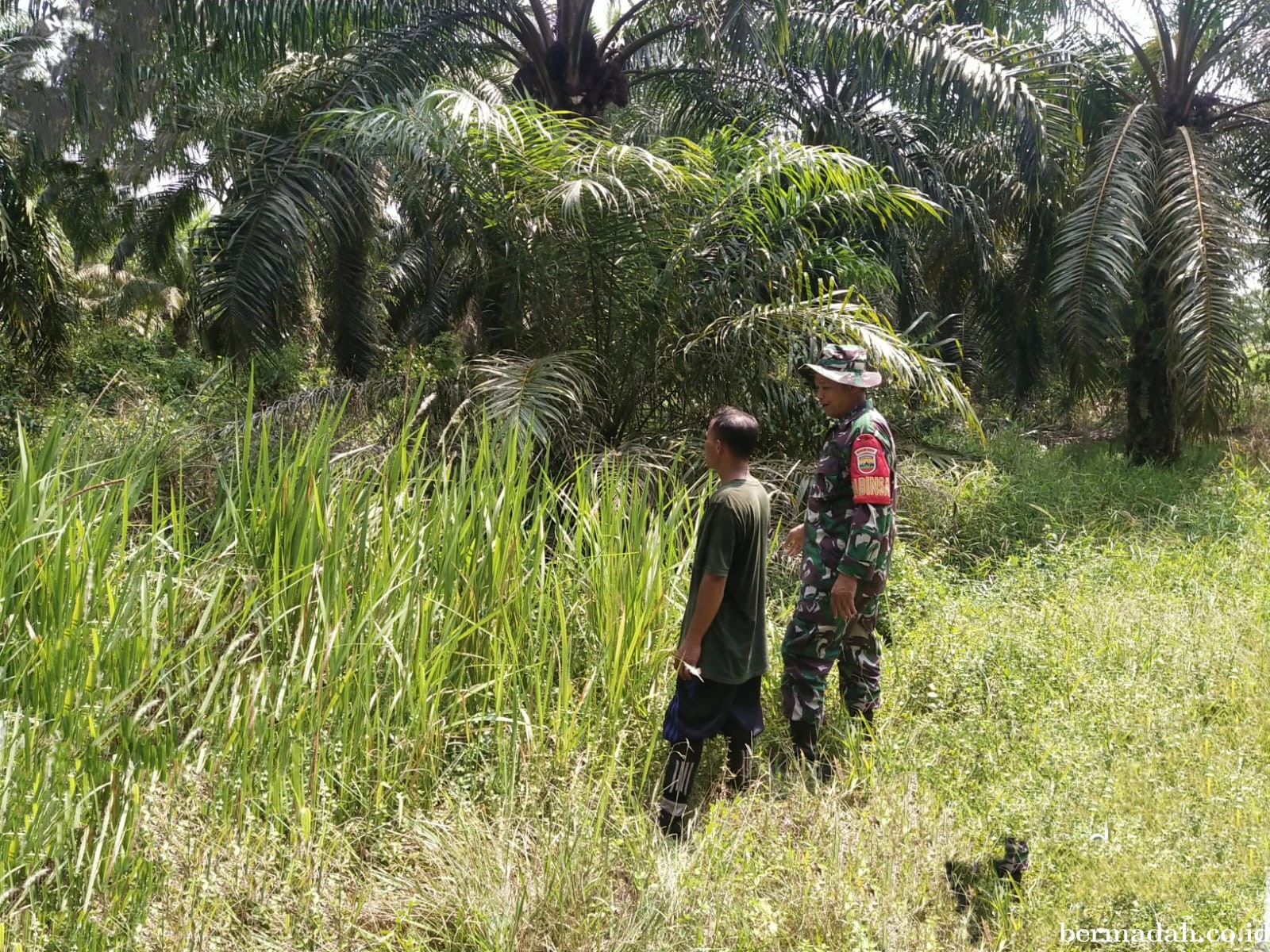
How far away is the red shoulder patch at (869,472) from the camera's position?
3.54m

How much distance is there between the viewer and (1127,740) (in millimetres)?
3793

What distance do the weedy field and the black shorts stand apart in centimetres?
19

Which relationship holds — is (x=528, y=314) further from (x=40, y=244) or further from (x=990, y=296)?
(x=990, y=296)

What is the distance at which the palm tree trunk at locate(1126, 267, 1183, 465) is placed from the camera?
35.2ft

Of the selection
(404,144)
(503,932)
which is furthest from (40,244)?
(503,932)

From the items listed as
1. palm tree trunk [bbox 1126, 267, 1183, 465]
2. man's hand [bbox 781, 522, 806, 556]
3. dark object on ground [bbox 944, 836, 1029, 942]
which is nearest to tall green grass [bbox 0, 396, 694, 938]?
man's hand [bbox 781, 522, 806, 556]

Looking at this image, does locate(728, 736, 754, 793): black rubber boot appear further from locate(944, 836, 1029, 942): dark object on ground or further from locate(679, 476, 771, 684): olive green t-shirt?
→ locate(944, 836, 1029, 942): dark object on ground

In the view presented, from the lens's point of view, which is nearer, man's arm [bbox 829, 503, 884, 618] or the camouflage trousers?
man's arm [bbox 829, 503, 884, 618]

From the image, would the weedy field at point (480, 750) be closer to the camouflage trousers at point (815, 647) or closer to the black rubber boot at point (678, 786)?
the black rubber boot at point (678, 786)

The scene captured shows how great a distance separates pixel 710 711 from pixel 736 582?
0.43 m

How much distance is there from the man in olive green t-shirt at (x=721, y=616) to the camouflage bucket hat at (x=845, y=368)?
48 cm

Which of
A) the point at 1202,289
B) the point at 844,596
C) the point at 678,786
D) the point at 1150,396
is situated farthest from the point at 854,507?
the point at 1150,396

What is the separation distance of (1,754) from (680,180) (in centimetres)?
541

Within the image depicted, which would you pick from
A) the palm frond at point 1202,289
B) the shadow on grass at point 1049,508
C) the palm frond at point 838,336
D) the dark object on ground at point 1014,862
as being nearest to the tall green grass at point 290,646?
the dark object on ground at point 1014,862
